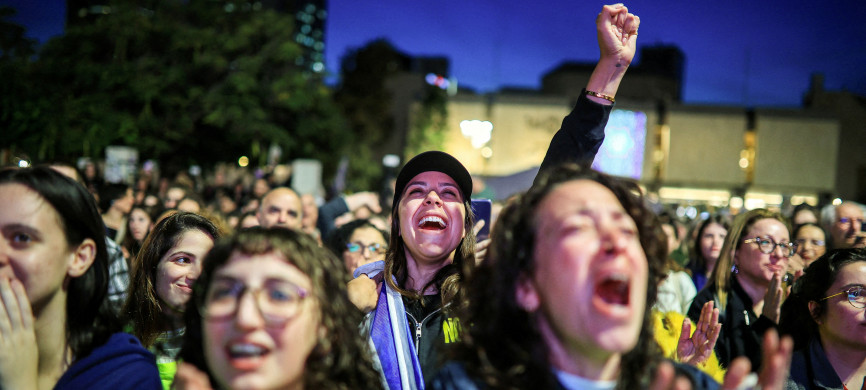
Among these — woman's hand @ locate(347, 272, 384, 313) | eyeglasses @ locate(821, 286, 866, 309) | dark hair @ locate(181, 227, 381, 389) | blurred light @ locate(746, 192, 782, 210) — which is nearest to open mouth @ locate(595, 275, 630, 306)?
dark hair @ locate(181, 227, 381, 389)

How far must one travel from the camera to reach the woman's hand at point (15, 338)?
1.89 m

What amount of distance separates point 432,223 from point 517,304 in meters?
1.13

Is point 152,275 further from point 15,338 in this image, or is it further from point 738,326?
point 738,326

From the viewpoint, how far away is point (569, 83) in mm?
47469

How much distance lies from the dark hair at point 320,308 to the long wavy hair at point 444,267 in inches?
27.0

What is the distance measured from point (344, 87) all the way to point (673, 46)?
42.6 m

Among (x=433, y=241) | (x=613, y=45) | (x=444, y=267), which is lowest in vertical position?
(x=444, y=267)

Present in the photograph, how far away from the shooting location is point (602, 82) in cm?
270

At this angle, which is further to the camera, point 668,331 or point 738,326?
point 738,326

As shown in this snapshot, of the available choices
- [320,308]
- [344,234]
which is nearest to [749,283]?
[344,234]

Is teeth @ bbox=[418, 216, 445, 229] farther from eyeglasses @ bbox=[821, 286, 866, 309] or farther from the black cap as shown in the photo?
eyeglasses @ bbox=[821, 286, 866, 309]

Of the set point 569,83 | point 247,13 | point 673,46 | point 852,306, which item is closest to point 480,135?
point 247,13

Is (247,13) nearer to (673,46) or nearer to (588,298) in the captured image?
(588,298)

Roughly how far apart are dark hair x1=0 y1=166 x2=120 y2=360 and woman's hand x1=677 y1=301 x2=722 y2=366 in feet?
6.79
